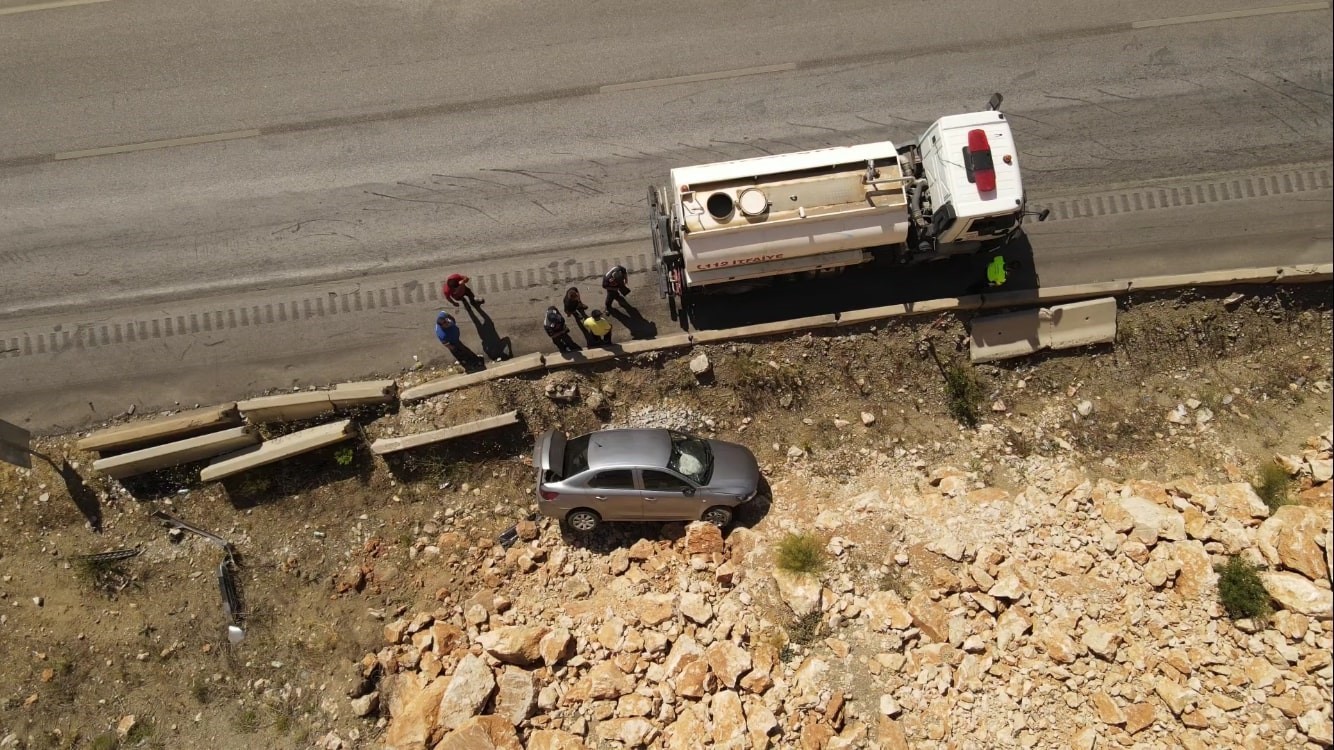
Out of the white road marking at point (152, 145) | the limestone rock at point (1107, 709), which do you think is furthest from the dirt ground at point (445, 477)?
the white road marking at point (152, 145)

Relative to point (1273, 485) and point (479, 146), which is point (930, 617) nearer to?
point (1273, 485)

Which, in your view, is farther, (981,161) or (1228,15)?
(1228,15)

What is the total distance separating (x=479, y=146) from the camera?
1352cm

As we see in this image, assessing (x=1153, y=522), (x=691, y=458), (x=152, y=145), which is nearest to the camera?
(x=1153, y=522)

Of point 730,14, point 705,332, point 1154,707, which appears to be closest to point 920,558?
point 1154,707

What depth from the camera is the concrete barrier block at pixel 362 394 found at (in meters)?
12.0

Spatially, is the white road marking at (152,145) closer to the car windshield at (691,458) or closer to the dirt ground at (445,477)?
the dirt ground at (445,477)

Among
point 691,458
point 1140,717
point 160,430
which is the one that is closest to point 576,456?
point 691,458

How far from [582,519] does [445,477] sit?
8.72ft

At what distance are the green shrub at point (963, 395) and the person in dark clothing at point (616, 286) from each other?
6039 millimetres

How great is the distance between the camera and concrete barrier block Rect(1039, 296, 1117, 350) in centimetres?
1234

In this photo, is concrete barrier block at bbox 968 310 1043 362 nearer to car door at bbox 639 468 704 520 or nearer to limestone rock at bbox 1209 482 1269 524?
limestone rock at bbox 1209 482 1269 524

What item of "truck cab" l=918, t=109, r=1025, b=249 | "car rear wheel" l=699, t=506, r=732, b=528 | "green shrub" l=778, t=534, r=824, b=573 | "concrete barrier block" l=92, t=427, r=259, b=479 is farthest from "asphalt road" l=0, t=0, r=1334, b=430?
"green shrub" l=778, t=534, r=824, b=573

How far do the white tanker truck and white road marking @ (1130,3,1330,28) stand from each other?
18.5 ft
